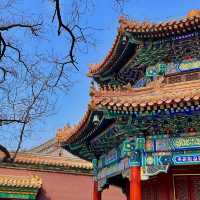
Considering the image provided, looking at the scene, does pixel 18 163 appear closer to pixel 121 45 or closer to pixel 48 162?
pixel 48 162

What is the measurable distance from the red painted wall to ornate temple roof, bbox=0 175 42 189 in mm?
796

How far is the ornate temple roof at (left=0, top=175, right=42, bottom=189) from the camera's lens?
1750 cm

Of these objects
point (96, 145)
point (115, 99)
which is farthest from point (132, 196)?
point (96, 145)

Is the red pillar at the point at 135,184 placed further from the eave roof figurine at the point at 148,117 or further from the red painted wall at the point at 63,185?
the red painted wall at the point at 63,185

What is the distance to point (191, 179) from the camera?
1039 cm

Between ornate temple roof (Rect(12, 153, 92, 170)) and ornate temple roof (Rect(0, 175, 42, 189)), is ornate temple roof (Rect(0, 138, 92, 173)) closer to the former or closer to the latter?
ornate temple roof (Rect(12, 153, 92, 170))

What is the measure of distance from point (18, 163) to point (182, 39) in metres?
10.8

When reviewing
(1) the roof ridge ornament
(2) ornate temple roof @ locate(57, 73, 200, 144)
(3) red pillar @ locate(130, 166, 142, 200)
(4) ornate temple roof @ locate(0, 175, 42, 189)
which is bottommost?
(3) red pillar @ locate(130, 166, 142, 200)

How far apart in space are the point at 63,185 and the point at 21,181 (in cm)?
248

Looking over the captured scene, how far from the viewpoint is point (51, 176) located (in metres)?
19.5

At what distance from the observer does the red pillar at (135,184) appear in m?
9.58

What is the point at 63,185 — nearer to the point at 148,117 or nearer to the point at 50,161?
the point at 50,161

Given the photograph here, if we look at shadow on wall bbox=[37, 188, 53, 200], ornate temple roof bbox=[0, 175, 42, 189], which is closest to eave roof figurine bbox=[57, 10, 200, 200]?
ornate temple roof bbox=[0, 175, 42, 189]

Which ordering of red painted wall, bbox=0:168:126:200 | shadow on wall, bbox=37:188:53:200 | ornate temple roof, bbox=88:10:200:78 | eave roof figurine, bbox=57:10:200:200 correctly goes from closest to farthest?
eave roof figurine, bbox=57:10:200:200
ornate temple roof, bbox=88:10:200:78
shadow on wall, bbox=37:188:53:200
red painted wall, bbox=0:168:126:200
